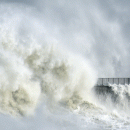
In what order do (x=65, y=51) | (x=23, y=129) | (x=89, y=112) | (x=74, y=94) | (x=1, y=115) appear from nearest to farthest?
(x=23, y=129)
(x=1, y=115)
(x=89, y=112)
(x=74, y=94)
(x=65, y=51)

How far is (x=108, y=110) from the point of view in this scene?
25594 millimetres

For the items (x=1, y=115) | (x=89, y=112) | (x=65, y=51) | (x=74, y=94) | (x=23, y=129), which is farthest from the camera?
(x=65, y=51)

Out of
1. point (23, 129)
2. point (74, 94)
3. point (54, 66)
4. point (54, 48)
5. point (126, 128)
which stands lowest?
point (23, 129)

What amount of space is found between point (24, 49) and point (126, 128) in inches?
417

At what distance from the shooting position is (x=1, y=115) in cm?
1973

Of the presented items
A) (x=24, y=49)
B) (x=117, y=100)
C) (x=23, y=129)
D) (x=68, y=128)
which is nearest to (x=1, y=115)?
(x=23, y=129)

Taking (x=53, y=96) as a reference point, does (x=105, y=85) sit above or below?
above

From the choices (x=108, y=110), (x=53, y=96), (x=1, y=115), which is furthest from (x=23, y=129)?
(x=108, y=110)

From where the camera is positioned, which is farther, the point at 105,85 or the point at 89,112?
the point at 105,85

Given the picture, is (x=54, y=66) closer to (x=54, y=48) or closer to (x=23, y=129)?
(x=54, y=48)

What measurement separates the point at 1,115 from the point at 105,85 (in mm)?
11872

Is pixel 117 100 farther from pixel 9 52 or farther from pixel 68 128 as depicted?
pixel 9 52

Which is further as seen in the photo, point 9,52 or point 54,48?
point 54,48

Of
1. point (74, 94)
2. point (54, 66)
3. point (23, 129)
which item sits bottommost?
point (23, 129)
